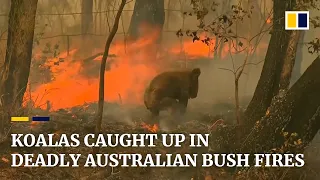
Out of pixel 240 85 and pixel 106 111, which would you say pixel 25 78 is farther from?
pixel 240 85

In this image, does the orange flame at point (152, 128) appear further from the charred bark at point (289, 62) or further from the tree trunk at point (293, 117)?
the charred bark at point (289, 62)

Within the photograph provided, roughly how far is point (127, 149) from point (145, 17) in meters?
1.02

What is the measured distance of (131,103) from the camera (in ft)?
10.4

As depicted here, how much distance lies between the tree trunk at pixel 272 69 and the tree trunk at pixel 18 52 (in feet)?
5.75

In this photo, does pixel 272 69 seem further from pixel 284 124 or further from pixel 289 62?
pixel 284 124

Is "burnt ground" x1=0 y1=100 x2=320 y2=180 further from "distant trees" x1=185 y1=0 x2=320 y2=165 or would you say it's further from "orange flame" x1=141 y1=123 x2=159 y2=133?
"distant trees" x1=185 y1=0 x2=320 y2=165

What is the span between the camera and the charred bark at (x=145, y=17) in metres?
3.16

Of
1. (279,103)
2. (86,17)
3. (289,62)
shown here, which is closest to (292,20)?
(289,62)

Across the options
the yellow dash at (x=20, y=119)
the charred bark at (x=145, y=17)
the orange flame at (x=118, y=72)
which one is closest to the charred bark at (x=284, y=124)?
the orange flame at (x=118, y=72)

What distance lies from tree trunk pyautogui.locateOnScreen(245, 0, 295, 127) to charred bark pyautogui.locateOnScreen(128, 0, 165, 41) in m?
0.85

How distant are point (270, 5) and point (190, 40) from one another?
0.65m

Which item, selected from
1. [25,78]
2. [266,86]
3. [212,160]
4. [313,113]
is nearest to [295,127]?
[313,113]

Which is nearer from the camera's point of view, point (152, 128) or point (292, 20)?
point (292, 20)

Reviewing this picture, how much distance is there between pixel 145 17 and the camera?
319 cm
